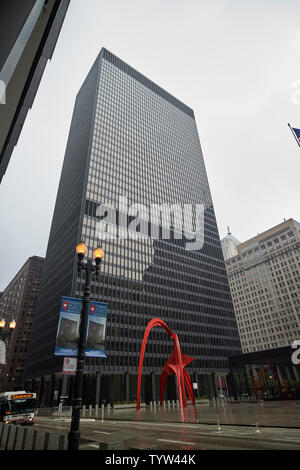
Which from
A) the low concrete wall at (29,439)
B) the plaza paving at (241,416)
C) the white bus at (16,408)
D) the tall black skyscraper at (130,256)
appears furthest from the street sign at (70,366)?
the tall black skyscraper at (130,256)

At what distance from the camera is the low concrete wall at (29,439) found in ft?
22.3

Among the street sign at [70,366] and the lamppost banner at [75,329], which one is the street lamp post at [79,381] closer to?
the lamppost banner at [75,329]

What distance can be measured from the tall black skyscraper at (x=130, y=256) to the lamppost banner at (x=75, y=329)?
60.1m

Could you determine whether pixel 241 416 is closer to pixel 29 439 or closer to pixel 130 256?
pixel 29 439

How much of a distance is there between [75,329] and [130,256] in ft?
245

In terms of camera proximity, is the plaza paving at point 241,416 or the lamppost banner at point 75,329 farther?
the plaza paving at point 241,416

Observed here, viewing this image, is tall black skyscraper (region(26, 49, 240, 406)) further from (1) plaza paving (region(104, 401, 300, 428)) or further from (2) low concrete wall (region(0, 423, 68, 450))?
(2) low concrete wall (region(0, 423, 68, 450))

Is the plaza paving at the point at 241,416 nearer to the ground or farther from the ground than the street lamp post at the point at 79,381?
nearer to the ground

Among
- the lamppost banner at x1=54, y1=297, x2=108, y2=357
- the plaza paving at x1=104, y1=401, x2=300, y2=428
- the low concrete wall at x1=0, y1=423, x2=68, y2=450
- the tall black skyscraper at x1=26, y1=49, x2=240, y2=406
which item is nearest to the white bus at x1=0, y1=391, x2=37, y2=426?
the plaza paving at x1=104, y1=401, x2=300, y2=428

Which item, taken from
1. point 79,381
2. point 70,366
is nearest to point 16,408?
point 70,366

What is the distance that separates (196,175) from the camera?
129 metres

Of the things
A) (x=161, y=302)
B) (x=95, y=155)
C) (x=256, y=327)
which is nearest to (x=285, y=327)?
(x=256, y=327)

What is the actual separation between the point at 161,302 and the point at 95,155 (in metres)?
52.6
